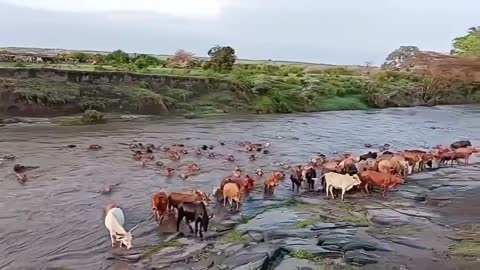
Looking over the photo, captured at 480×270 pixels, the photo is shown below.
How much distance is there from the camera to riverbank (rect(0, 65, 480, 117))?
3322cm

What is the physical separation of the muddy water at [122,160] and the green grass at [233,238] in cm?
122

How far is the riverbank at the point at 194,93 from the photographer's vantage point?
33219 mm

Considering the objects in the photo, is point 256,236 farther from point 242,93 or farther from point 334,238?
point 242,93

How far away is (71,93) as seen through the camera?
3416cm

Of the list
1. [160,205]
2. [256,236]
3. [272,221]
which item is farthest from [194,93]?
[256,236]

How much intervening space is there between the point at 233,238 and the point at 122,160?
9.95m

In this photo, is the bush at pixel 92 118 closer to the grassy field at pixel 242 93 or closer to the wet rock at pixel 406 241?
the grassy field at pixel 242 93

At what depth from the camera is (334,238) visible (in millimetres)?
10141

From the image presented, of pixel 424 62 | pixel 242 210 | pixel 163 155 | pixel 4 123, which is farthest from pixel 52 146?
pixel 424 62

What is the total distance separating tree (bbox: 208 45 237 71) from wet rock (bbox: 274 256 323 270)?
124 ft

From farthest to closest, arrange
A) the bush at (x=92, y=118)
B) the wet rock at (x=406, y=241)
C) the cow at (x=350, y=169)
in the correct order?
the bush at (x=92, y=118) < the cow at (x=350, y=169) < the wet rock at (x=406, y=241)

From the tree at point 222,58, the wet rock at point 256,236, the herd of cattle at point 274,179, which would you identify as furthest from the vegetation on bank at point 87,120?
the wet rock at point 256,236

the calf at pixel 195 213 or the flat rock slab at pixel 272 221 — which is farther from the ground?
the calf at pixel 195 213

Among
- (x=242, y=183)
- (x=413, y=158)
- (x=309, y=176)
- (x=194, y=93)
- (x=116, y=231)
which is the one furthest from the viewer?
(x=194, y=93)
